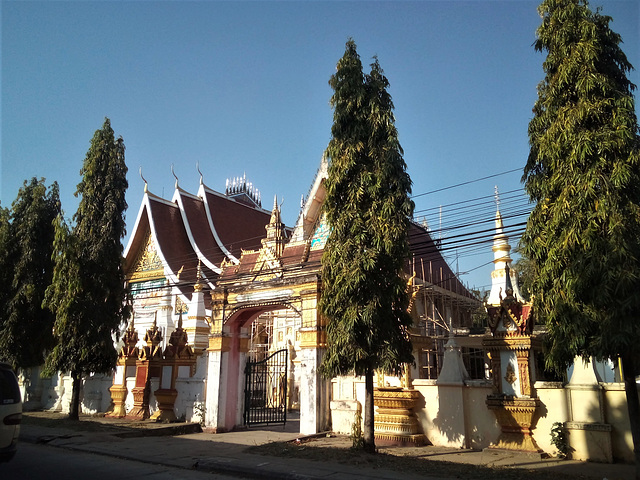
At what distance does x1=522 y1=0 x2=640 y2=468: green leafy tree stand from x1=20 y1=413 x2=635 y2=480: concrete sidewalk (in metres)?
1.74

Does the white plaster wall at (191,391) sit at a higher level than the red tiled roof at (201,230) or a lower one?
lower

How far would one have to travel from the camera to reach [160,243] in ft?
73.6

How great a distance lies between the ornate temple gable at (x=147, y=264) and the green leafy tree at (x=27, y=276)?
7070 mm

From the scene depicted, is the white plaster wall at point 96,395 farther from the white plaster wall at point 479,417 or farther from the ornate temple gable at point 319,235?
the white plaster wall at point 479,417

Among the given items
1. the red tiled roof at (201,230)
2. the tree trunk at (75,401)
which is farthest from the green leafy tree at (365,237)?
the red tiled roof at (201,230)

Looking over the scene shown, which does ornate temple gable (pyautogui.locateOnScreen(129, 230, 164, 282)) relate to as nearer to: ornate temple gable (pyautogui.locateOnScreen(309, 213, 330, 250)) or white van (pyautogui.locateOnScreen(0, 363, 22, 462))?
ornate temple gable (pyautogui.locateOnScreen(309, 213, 330, 250))

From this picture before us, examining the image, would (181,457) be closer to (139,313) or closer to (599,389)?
(599,389)

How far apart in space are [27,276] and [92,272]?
320 cm

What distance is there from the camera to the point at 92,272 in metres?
13.4

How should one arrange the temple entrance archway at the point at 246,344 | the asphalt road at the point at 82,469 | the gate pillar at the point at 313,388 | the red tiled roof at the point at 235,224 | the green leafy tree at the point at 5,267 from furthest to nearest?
the red tiled roof at the point at 235,224
the green leafy tree at the point at 5,267
the temple entrance archway at the point at 246,344
the gate pillar at the point at 313,388
the asphalt road at the point at 82,469

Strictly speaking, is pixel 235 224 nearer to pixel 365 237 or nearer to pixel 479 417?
pixel 365 237

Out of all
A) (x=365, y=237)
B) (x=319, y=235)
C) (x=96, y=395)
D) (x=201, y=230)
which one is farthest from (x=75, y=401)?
(x=201, y=230)

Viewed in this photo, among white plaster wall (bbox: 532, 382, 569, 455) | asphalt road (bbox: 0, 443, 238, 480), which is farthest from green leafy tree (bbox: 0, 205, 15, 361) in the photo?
white plaster wall (bbox: 532, 382, 569, 455)

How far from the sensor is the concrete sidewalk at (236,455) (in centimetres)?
683
